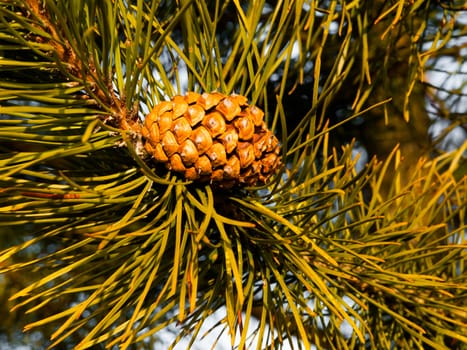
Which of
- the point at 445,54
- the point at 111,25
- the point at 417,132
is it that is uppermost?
the point at 111,25

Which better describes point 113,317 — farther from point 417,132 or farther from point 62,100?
point 417,132

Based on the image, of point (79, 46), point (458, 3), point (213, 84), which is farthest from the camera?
point (458, 3)

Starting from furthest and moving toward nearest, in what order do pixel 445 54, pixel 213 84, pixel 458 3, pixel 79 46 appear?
1. pixel 445 54
2. pixel 458 3
3. pixel 213 84
4. pixel 79 46

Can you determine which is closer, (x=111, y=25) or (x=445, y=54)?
(x=111, y=25)

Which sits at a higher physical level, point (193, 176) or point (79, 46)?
point (79, 46)

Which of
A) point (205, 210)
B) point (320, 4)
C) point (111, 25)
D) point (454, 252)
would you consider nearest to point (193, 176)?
point (205, 210)

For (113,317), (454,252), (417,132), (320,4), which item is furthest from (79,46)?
(417,132)
